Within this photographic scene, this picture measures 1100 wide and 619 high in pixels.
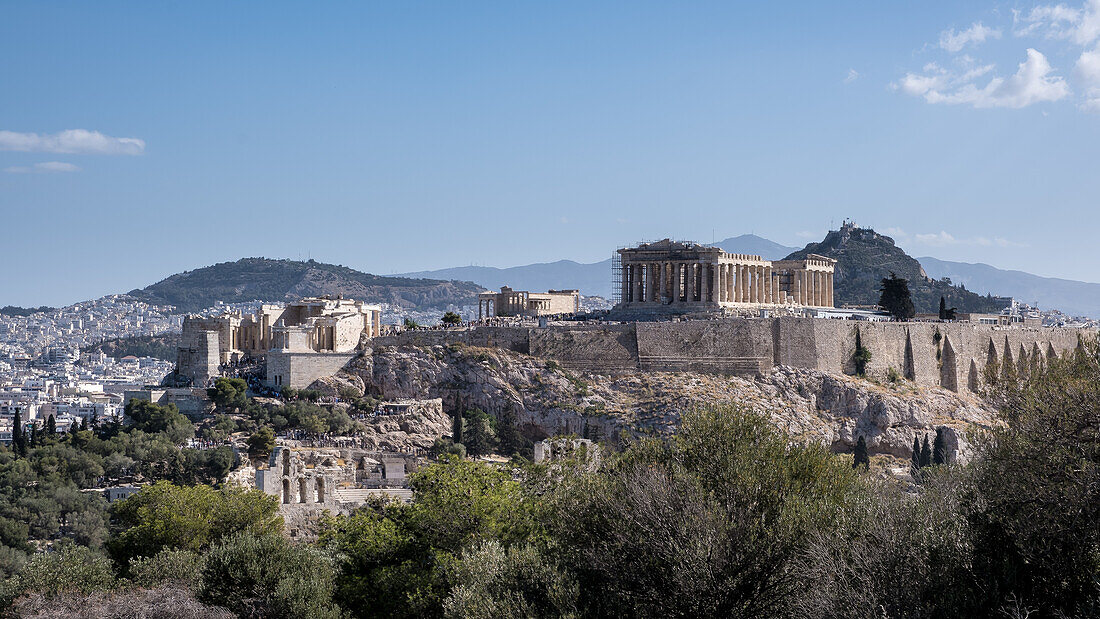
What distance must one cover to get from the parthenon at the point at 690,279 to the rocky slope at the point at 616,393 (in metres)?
7.88

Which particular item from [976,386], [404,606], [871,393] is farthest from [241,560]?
[976,386]

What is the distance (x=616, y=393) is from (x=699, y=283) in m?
12.1

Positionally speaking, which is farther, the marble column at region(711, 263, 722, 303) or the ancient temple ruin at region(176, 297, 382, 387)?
the marble column at region(711, 263, 722, 303)

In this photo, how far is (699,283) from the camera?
224 feet

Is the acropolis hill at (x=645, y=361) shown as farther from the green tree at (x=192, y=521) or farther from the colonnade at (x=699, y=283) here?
the green tree at (x=192, y=521)

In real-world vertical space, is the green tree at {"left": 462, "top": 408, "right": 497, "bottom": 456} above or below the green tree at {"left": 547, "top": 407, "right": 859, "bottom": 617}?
below

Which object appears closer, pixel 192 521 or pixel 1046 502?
pixel 1046 502

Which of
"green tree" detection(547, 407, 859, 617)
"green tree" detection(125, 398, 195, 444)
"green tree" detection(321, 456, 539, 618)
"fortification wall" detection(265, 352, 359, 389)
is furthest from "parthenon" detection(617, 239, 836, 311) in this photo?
"green tree" detection(547, 407, 859, 617)

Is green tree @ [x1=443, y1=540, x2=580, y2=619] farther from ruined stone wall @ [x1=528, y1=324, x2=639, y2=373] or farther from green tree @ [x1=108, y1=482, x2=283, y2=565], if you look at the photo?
ruined stone wall @ [x1=528, y1=324, x2=639, y2=373]

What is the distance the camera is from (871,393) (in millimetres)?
60969

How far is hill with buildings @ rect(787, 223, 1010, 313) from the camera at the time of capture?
422 ft

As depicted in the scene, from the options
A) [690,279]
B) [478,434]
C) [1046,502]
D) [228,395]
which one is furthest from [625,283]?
[1046,502]

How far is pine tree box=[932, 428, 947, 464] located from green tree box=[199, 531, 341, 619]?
115 feet

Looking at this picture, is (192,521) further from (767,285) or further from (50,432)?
(767,285)
